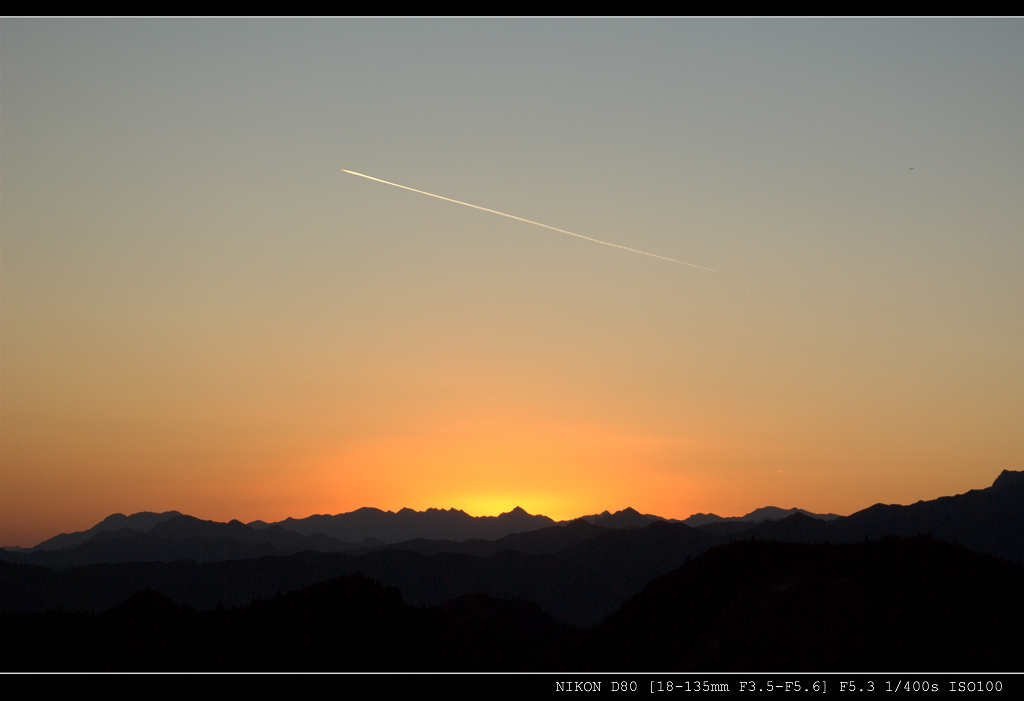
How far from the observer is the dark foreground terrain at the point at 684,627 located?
179 ft

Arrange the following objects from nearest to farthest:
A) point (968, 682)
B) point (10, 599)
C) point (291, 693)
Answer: point (291, 693) → point (968, 682) → point (10, 599)

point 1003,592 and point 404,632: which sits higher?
point 1003,592

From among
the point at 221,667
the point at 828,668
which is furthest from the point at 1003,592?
the point at 221,667

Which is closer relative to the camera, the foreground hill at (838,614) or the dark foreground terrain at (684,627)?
the foreground hill at (838,614)

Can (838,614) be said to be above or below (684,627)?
above

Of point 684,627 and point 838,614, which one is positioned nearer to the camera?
point 838,614

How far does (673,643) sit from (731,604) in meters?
6.79

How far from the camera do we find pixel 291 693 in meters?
29.8

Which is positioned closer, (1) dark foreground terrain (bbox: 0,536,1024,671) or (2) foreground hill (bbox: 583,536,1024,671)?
(2) foreground hill (bbox: 583,536,1024,671)

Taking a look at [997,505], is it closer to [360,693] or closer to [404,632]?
[404,632]

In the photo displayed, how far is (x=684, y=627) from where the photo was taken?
2820 inches

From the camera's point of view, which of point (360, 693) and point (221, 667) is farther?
point (221, 667)

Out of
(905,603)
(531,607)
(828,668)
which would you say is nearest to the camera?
(828,668)

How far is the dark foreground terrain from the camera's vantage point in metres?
54.7
